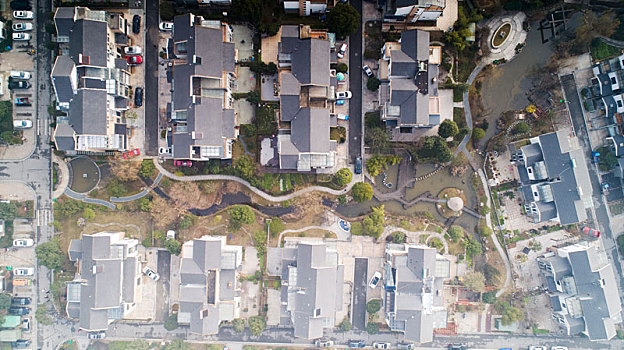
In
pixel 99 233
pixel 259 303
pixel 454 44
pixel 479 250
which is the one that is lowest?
pixel 259 303

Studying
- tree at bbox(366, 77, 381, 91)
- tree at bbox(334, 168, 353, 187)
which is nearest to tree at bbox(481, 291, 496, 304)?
tree at bbox(334, 168, 353, 187)

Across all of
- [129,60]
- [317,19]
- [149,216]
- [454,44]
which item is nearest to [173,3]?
[129,60]

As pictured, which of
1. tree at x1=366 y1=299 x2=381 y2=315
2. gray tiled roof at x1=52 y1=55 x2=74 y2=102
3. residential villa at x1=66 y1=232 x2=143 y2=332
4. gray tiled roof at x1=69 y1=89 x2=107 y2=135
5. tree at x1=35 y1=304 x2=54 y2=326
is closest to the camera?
gray tiled roof at x1=52 y1=55 x2=74 y2=102

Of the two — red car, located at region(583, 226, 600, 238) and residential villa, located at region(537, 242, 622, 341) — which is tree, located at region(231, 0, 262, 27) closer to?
residential villa, located at region(537, 242, 622, 341)

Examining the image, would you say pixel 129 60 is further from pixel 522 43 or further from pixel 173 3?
pixel 522 43

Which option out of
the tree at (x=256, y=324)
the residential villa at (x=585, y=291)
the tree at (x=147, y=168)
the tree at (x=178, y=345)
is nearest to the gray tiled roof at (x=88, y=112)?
the tree at (x=147, y=168)

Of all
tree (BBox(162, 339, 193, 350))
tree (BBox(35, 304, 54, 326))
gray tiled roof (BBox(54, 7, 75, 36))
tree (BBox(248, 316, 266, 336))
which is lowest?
tree (BBox(162, 339, 193, 350))

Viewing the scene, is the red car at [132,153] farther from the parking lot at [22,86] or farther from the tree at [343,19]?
the tree at [343,19]
